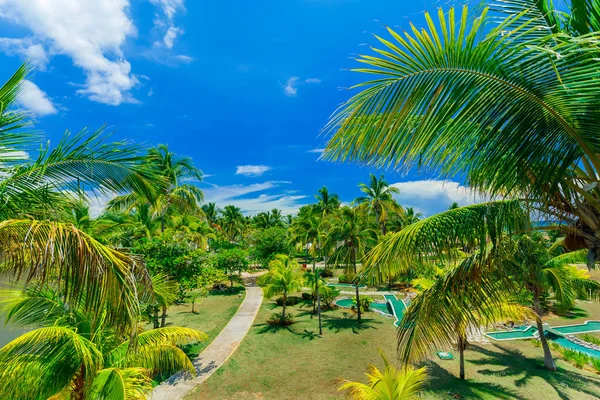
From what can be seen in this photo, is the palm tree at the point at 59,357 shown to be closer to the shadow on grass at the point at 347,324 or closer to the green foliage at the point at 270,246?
the shadow on grass at the point at 347,324

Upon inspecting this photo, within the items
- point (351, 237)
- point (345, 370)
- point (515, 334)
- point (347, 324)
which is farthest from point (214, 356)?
point (515, 334)

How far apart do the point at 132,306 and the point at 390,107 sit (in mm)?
3304

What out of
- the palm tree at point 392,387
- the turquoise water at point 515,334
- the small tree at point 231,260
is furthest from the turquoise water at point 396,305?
the palm tree at point 392,387

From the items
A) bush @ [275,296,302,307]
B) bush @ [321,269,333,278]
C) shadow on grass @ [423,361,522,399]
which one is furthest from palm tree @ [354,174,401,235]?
shadow on grass @ [423,361,522,399]

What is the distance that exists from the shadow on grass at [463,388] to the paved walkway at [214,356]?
823 centimetres

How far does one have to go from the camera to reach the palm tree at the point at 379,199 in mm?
34625

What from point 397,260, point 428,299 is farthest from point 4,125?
point 428,299

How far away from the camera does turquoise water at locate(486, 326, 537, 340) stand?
1635 centimetres

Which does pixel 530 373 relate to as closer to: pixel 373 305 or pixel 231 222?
pixel 373 305

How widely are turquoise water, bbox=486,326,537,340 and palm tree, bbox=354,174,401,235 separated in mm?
18198

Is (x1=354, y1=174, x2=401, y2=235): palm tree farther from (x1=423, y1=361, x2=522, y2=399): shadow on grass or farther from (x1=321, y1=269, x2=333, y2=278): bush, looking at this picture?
(x1=423, y1=361, x2=522, y2=399): shadow on grass

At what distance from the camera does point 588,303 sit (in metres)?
22.0

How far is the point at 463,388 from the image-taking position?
1022 centimetres

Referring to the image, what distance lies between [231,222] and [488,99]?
5914cm
